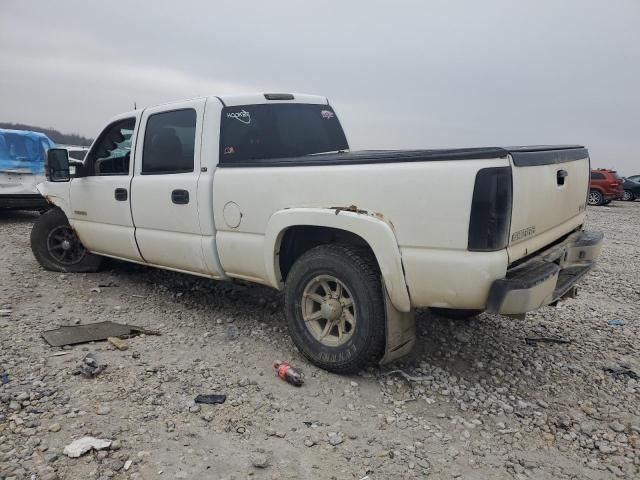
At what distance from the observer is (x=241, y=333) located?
4.20 meters

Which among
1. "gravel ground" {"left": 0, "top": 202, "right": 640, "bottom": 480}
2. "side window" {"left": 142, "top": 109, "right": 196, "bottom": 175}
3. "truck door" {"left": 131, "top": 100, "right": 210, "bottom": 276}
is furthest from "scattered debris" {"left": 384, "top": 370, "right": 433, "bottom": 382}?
"side window" {"left": 142, "top": 109, "right": 196, "bottom": 175}

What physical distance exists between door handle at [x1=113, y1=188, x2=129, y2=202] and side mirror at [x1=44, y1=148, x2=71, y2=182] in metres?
0.89

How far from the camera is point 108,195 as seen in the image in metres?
5.00

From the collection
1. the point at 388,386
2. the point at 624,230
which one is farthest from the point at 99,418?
the point at 624,230

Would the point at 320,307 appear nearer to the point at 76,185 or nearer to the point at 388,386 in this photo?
the point at 388,386

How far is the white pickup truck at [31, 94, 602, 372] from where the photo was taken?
2732 millimetres

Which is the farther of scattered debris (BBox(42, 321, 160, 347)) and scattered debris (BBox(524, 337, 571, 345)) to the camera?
scattered debris (BBox(524, 337, 571, 345))

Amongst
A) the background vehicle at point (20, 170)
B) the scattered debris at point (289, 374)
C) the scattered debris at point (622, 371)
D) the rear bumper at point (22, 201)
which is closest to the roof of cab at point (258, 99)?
the scattered debris at point (289, 374)

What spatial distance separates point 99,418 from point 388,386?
1.78m

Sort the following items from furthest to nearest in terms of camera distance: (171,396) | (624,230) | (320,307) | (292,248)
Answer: (624,230) → (292,248) → (320,307) → (171,396)

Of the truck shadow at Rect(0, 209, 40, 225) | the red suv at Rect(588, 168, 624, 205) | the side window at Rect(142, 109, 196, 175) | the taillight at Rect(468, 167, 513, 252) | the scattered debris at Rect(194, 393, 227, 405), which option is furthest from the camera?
the red suv at Rect(588, 168, 624, 205)

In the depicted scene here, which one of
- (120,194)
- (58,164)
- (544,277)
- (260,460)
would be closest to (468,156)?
(544,277)

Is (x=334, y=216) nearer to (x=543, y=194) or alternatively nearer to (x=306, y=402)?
(x=306, y=402)

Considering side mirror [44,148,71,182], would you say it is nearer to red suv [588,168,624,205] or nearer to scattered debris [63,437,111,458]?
scattered debris [63,437,111,458]
